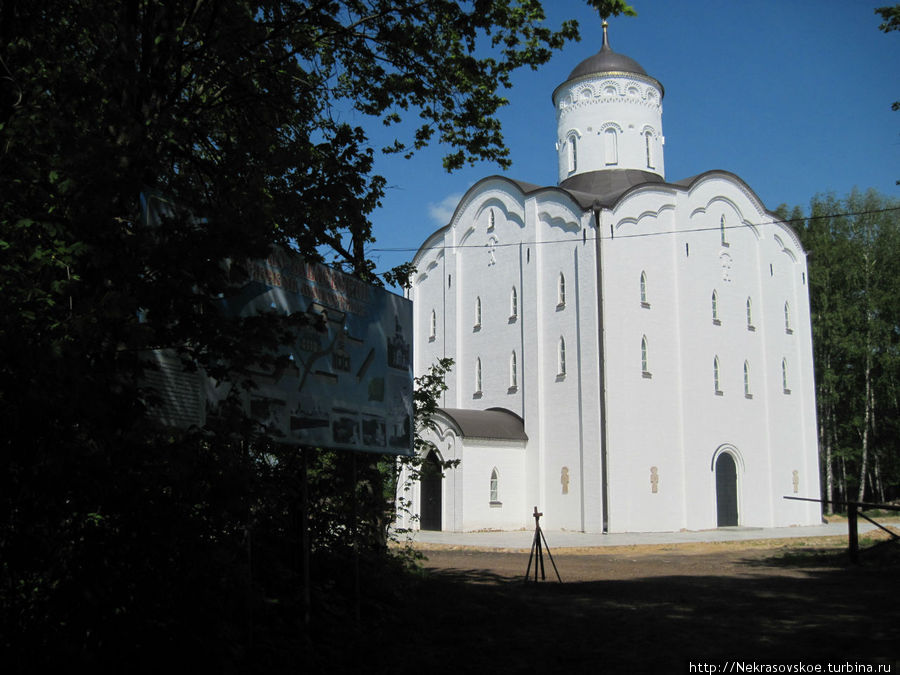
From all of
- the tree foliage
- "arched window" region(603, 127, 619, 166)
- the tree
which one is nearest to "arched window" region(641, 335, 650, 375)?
"arched window" region(603, 127, 619, 166)

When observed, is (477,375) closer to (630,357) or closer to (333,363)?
(630,357)

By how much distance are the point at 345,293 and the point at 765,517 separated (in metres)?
26.5

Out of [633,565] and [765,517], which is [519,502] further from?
[633,565]

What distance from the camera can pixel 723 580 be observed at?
1315 cm

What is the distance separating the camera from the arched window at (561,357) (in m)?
28.7

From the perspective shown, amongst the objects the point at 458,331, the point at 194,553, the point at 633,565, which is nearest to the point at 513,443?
the point at 458,331

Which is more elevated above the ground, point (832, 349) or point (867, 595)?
point (832, 349)

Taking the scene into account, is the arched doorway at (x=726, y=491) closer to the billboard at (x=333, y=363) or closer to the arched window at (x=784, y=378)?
the arched window at (x=784, y=378)

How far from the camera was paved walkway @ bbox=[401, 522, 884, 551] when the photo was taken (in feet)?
75.2

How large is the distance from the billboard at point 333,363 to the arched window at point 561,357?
1941cm

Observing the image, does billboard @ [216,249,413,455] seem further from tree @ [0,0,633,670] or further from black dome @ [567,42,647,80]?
black dome @ [567,42,647,80]

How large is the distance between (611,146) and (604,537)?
15934mm

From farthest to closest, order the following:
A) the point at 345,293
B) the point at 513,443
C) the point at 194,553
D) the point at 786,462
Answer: the point at 786,462
the point at 513,443
the point at 345,293
the point at 194,553

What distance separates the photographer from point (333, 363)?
8.23 meters
